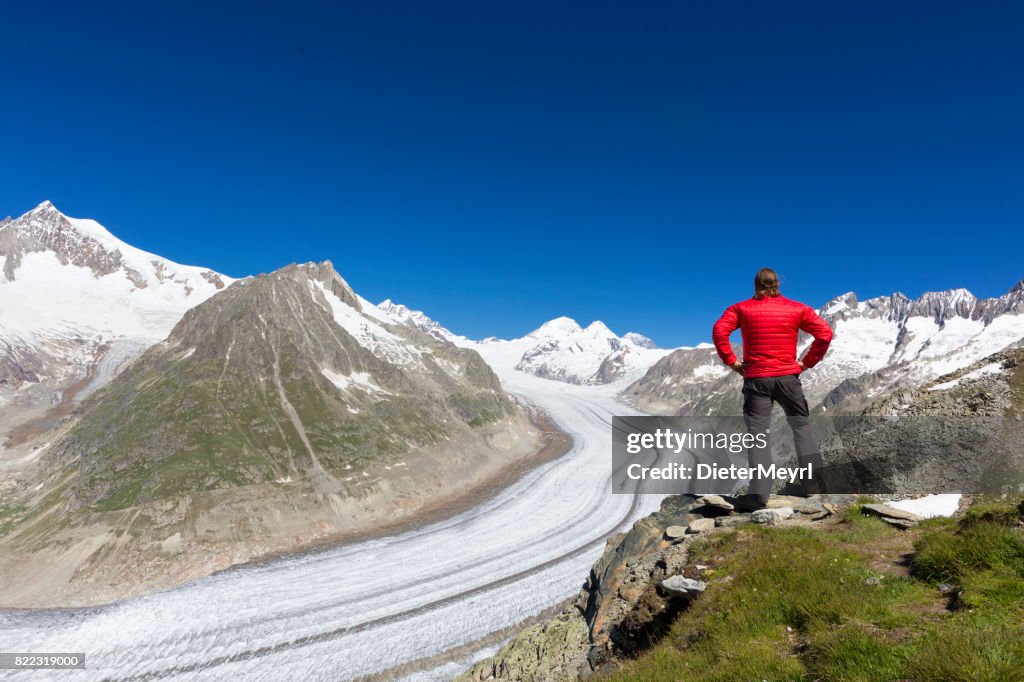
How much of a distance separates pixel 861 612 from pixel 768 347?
5.86 m

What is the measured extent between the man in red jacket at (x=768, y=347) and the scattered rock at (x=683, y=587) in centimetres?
373

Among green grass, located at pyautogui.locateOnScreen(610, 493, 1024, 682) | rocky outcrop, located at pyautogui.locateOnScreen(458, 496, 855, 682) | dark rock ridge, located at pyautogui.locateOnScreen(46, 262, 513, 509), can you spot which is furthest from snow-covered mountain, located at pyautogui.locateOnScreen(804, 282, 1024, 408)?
green grass, located at pyautogui.locateOnScreen(610, 493, 1024, 682)

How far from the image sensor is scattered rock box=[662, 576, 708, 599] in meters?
10.5

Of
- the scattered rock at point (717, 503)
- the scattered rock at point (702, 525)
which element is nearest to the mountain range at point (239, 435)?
the scattered rock at point (717, 503)

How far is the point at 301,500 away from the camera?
65812 mm

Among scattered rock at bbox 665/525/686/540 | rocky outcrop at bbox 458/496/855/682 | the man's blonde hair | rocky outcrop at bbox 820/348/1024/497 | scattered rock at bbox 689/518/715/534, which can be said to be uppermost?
the man's blonde hair

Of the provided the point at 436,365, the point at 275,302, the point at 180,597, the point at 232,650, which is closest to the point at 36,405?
the point at 275,302

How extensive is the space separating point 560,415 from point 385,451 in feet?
359

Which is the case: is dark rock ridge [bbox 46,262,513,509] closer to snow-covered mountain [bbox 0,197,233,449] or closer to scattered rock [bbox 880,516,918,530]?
snow-covered mountain [bbox 0,197,233,449]

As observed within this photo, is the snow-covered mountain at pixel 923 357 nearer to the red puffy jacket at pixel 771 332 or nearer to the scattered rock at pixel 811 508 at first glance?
the scattered rock at pixel 811 508

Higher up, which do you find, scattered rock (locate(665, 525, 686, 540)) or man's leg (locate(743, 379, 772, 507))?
man's leg (locate(743, 379, 772, 507))

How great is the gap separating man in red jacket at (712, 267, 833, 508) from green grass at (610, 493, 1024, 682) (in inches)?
117

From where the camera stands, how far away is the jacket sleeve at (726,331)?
12.1 m

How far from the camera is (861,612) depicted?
797 centimetres
